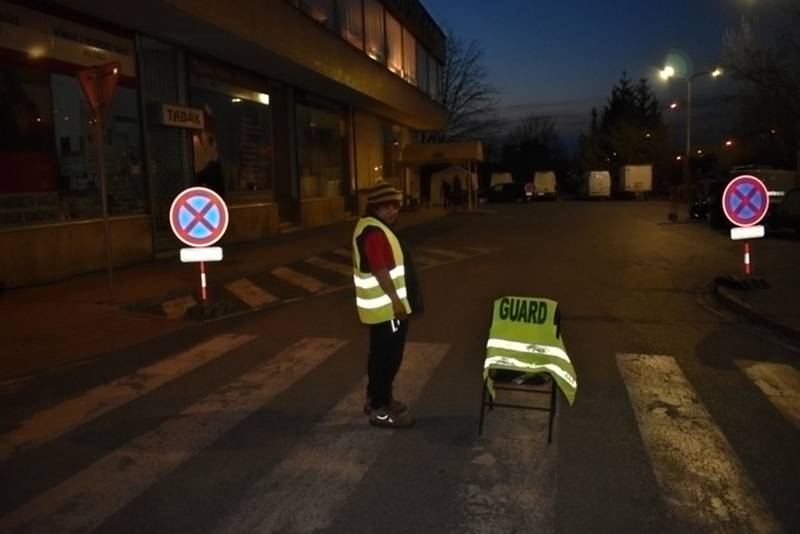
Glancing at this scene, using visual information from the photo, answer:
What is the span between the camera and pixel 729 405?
6090 millimetres

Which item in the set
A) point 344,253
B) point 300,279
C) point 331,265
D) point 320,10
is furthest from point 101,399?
point 320,10

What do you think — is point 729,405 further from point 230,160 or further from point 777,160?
point 777,160

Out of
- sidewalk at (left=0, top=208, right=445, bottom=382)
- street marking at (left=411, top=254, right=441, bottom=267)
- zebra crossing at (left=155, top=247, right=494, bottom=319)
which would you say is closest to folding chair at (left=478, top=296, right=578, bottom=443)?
sidewalk at (left=0, top=208, right=445, bottom=382)

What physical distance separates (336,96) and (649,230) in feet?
39.6

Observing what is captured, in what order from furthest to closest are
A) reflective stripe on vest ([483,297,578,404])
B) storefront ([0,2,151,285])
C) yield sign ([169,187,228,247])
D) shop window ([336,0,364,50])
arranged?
shop window ([336,0,364,50]), storefront ([0,2,151,285]), yield sign ([169,187,228,247]), reflective stripe on vest ([483,297,578,404])

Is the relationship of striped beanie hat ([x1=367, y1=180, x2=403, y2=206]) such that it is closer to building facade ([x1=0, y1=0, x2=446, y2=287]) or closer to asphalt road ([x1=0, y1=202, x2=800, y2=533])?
asphalt road ([x1=0, y1=202, x2=800, y2=533])

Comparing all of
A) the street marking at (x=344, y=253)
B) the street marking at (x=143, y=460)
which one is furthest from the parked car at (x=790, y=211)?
the street marking at (x=143, y=460)

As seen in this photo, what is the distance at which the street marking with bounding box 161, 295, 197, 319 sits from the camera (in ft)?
35.4

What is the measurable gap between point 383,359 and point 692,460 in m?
2.20

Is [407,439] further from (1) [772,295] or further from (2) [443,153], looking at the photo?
(2) [443,153]

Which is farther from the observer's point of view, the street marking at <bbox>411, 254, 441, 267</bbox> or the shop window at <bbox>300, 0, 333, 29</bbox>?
the shop window at <bbox>300, 0, 333, 29</bbox>

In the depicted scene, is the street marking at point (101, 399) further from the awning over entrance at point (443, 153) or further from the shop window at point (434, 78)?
the shop window at point (434, 78)

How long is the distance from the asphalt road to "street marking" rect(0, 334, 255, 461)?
0.02 m

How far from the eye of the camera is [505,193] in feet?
193
